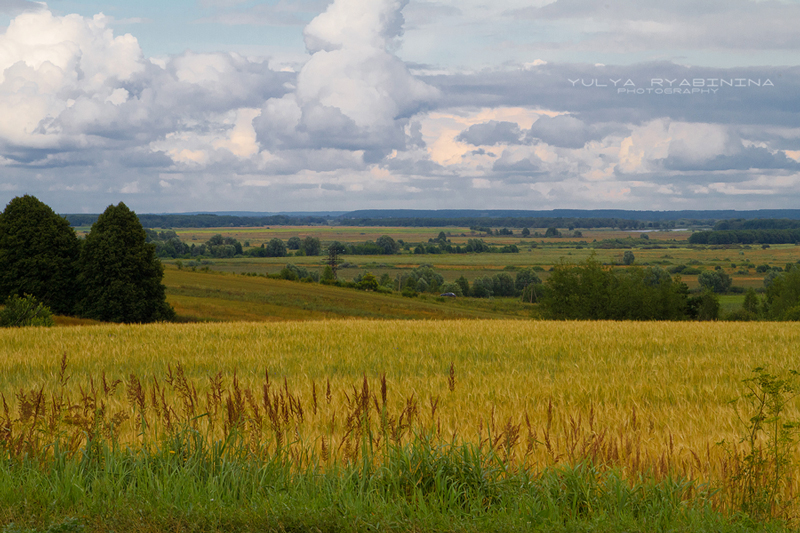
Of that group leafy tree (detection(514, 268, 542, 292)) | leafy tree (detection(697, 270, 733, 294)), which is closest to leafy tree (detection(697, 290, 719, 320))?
leafy tree (detection(697, 270, 733, 294))

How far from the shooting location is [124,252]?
5256 cm

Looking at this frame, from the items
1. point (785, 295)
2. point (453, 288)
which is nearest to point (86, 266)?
point (785, 295)

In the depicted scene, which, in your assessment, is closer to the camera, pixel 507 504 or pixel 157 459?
pixel 507 504

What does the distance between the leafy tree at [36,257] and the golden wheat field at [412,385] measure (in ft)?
116

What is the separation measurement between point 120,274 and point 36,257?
7.38m

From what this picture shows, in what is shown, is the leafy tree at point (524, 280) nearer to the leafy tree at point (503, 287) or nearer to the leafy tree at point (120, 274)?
the leafy tree at point (503, 287)

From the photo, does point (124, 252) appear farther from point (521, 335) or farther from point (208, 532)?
point (208, 532)

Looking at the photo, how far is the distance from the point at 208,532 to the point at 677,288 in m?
83.5

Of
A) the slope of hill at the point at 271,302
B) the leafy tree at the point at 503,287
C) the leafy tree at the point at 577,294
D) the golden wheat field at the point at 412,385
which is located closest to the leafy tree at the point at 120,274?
the slope of hill at the point at 271,302

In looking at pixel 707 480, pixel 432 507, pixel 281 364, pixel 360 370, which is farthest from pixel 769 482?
pixel 281 364

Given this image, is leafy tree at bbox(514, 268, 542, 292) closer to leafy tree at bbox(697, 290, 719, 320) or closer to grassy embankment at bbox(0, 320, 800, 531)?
leafy tree at bbox(697, 290, 719, 320)

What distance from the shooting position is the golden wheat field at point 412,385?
6406mm

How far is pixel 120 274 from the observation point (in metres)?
52.2

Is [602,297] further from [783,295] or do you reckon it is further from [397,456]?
[397,456]
